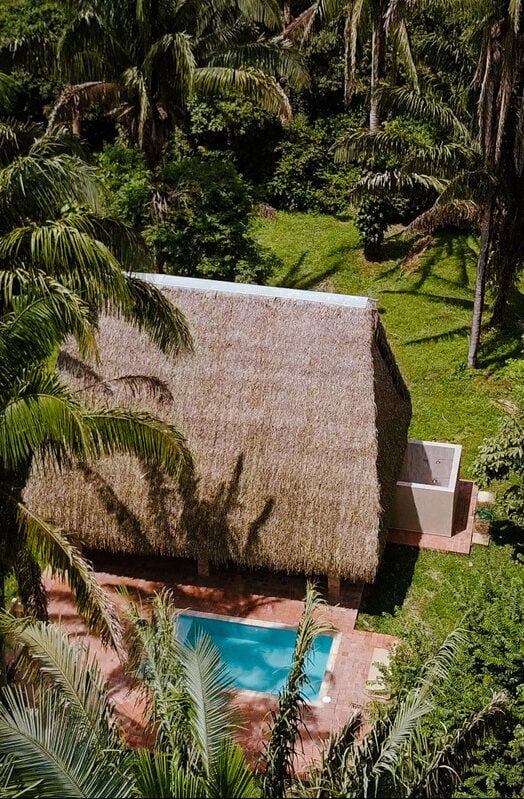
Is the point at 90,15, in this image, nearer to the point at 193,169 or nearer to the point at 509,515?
the point at 193,169

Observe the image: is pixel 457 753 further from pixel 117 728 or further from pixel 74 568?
pixel 74 568

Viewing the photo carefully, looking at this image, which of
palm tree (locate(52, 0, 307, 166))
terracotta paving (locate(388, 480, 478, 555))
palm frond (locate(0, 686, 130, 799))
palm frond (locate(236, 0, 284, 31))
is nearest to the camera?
palm frond (locate(0, 686, 130, 799))

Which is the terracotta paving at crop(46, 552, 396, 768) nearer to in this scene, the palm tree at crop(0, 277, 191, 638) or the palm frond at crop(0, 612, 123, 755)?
the palm tree at crop(0, 277, 191, 638)

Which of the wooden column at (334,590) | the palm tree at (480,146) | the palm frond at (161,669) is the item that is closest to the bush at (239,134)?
the palm tree at (480,146)

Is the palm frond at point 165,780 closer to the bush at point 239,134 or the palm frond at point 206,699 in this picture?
the palm frond at point 206,699

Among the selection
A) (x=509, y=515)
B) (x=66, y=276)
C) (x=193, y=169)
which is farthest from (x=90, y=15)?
(x=509, y=515)

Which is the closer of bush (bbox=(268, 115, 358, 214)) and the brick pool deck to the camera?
the brick pool deck

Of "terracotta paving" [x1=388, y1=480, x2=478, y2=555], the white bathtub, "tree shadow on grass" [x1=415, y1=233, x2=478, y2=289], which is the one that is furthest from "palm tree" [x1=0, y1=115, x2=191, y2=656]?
"tree shadow on grass" [x1=415, y1=233, x2=478, y2=289]
